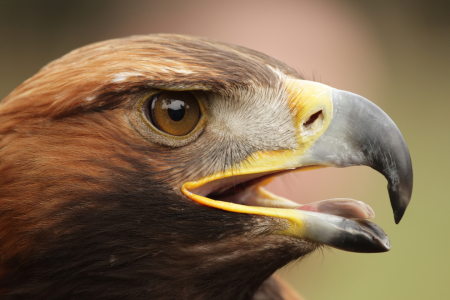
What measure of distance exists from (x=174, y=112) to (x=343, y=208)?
2.03 feet

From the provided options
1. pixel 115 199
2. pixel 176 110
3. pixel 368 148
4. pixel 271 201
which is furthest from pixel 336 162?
pixel 115 199

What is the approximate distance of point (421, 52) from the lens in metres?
8.61

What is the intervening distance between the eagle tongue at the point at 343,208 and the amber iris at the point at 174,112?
0.46 m

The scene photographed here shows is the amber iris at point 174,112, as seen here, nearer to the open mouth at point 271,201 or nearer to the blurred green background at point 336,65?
the open mouth at point 271,201

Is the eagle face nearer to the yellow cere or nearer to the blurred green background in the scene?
the yellow cere

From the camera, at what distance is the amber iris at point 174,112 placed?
159 centimetres

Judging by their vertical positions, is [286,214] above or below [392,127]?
below

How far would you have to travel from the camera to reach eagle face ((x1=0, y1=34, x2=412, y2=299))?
1546mm

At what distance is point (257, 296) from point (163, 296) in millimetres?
466

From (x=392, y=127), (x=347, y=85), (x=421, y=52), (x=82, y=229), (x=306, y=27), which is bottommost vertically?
(x=82, y=229)

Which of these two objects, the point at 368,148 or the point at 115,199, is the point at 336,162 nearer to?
the point at 368,148

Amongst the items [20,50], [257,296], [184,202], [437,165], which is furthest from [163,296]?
[437,165]

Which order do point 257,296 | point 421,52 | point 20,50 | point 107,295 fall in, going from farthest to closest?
point 421,52 < point 20,50 < point 257,296 < point 107,295

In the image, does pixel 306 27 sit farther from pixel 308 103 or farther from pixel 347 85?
pixel 308 103
